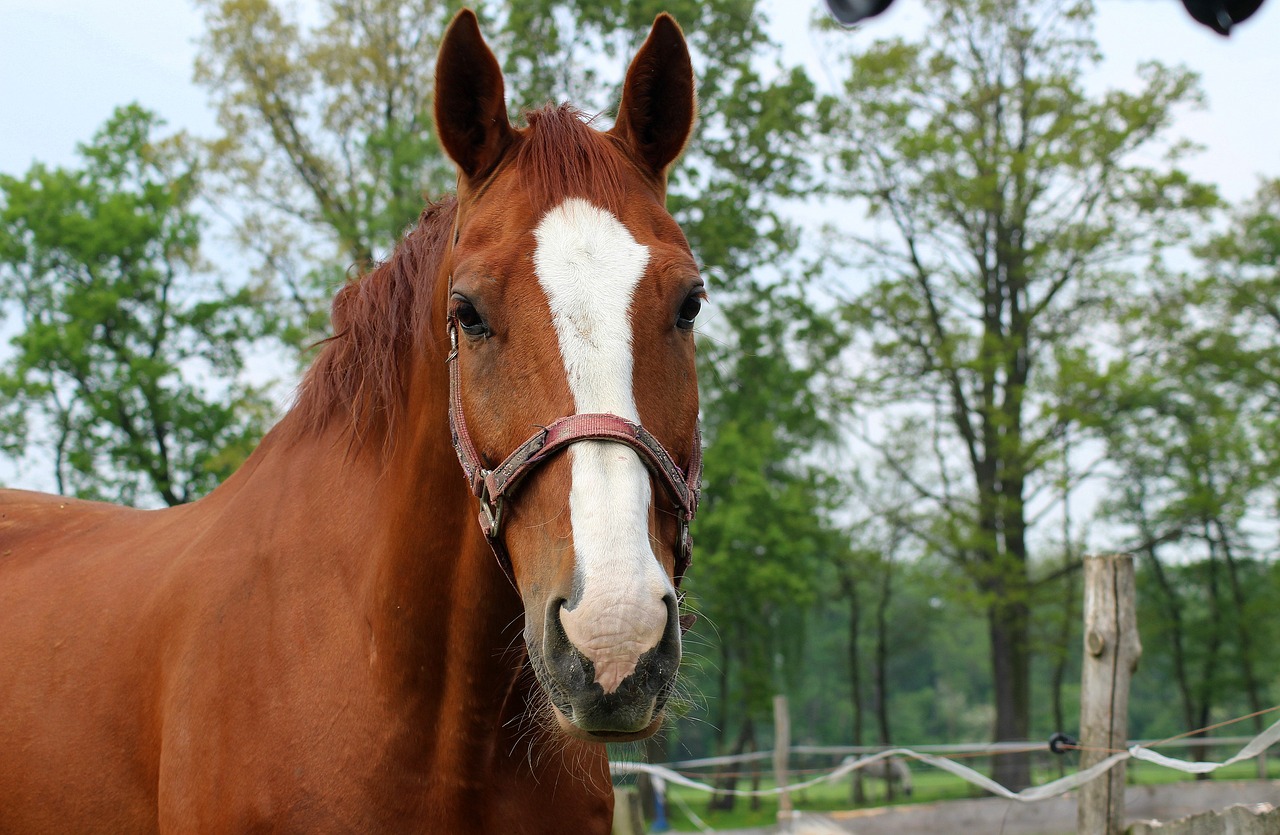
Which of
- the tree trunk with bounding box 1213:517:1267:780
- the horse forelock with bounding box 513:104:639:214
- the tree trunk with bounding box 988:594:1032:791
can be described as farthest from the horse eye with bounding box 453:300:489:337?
the tree trunk with bounding box 1213:517:1267:780

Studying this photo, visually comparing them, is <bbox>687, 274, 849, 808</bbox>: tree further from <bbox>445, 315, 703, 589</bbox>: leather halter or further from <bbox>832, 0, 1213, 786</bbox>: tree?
<bbox>445, 315, 703, 589</bbox>: leather halter

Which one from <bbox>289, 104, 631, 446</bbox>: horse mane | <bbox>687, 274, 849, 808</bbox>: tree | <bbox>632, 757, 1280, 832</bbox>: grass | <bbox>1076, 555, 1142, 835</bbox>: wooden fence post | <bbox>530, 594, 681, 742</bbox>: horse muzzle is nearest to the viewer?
<bbox>530, 594, 681, 742</bbox>: horse muzzle

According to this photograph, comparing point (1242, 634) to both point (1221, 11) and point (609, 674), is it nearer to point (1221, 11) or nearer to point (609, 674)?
point (609, 674)

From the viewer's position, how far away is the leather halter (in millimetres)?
1821

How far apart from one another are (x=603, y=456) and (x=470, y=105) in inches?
44.1

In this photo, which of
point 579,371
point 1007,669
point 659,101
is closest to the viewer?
point 579,371

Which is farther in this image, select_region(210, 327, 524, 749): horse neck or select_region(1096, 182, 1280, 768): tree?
select_region(1096, 182, 1280, 768): tree

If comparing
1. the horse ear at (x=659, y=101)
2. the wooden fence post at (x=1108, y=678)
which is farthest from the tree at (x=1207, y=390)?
the horse ear at (x=659, y=101)

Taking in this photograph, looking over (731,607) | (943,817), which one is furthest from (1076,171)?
(943,817)

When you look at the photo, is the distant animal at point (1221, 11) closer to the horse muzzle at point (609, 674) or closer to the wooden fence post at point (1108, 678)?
the horse muzzle at point (609, 674)

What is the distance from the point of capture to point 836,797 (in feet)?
89.8

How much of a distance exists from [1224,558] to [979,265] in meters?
14.1

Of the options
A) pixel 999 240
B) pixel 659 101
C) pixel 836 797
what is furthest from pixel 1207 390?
pixel 659 101

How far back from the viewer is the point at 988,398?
60.0 ft
